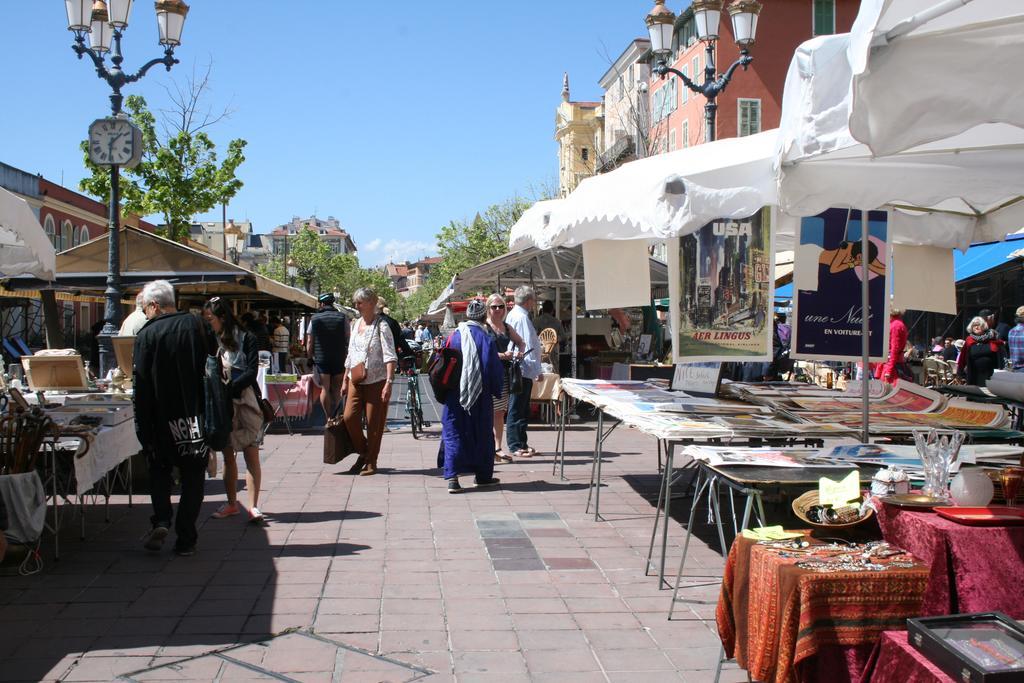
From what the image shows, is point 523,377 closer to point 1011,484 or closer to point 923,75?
point 1011,484

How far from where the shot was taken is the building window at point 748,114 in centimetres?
3984

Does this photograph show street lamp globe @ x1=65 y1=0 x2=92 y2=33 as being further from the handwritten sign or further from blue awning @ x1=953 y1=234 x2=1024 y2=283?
blue awning @ x1=953 y1=234 x2=1024 y2=283

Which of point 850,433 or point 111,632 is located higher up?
point 850,433

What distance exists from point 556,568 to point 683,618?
1150mm

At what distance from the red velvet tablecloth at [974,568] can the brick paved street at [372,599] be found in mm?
1147

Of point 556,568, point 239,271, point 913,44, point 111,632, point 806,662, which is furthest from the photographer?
point 239,271

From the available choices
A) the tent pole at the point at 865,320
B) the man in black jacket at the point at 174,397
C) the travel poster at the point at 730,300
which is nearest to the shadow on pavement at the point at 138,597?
the man in black jacket at the point at 174,397

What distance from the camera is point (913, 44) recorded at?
2.94 meters

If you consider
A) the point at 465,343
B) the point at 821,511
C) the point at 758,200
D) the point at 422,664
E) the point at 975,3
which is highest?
the point at 975,3

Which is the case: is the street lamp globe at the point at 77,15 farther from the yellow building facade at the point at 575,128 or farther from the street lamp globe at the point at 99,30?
the yellow building facade at the point at 575,128

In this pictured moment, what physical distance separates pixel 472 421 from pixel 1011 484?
17.5 feet

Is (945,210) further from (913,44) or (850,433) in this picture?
(913,44)

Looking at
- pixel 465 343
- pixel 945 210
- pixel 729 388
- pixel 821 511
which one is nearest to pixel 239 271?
pixel 465 343

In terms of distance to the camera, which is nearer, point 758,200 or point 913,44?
point 913,44
